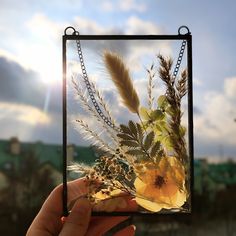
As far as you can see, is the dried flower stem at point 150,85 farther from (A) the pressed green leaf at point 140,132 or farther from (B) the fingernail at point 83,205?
(B) the fingernail at point 83,205

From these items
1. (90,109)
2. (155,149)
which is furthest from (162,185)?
(90,109)

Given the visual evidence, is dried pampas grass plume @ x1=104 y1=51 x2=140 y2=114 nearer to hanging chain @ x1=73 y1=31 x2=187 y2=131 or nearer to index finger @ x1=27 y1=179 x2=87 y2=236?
hanging chain @ x1=73 y1=31 x2=187 y2=131

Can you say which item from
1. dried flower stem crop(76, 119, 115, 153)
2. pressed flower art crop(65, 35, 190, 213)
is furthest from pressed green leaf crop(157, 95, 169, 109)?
dried flower stem crop(76, 119, 115, 153)

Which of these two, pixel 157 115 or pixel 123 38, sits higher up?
pixel 123 38

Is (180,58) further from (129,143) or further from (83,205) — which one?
(83,205)

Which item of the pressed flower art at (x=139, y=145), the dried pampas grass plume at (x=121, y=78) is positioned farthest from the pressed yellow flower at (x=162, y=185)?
the dried pampas grass plume at (x=121, y=78)
